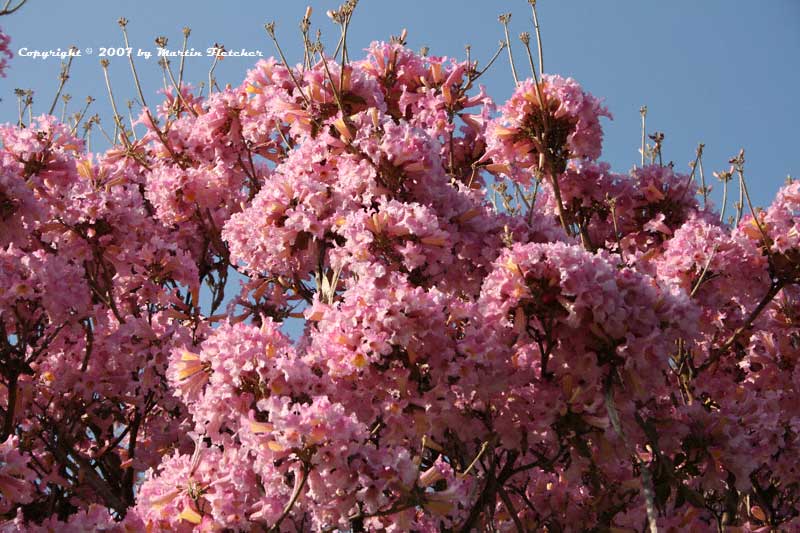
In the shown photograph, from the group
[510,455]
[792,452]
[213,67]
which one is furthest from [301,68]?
[792,452]

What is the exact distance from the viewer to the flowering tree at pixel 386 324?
15.7 ft

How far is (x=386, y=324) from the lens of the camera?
15.4 feet

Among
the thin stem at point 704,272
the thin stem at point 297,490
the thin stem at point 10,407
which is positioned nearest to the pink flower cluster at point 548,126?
the thin stem at point 704,272

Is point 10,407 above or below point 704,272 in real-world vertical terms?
below

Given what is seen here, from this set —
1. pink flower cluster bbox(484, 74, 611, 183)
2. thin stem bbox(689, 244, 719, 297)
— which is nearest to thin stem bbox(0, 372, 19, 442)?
pink flower cluster bbox(484, 74, 611, 183)

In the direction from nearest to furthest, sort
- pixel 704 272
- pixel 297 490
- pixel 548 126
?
pixel 297 490 → pixel 704 272 → pixel 548 126

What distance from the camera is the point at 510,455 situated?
18.2ft

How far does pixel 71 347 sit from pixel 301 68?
2.87 metres

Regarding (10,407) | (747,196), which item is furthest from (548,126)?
(10,407)

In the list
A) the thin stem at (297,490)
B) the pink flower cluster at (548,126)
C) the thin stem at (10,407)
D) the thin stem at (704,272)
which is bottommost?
the thin stem at (297,490)

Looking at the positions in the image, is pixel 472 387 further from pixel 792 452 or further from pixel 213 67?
pixel 213 67

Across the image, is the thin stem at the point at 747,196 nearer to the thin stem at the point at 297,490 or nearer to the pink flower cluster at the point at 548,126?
the pink flower cluster at the point at 548,126

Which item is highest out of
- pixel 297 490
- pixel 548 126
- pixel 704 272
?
pixel 548 126

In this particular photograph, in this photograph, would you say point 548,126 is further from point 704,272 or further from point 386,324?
point 386,324
